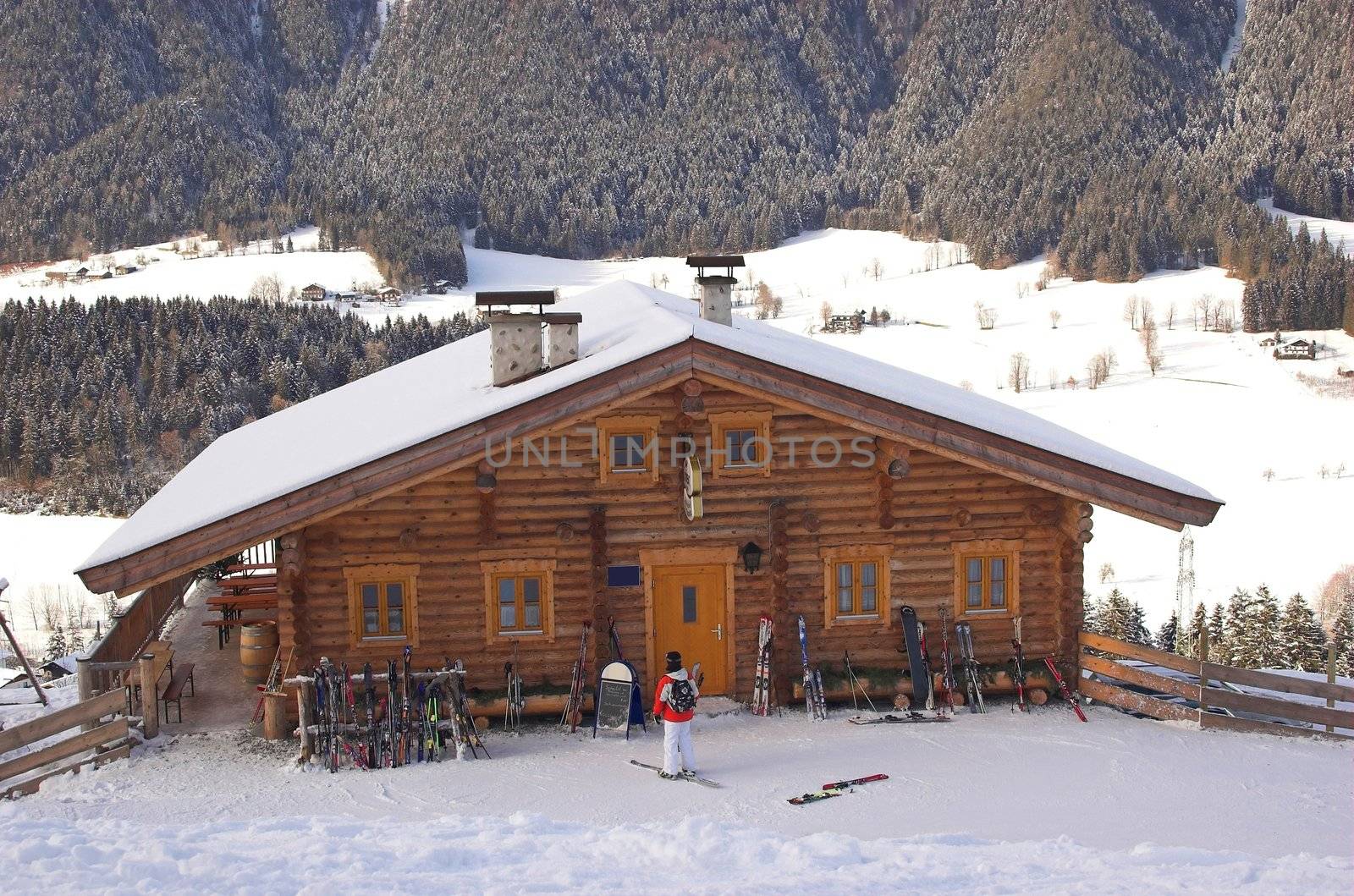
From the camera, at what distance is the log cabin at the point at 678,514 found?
14.1m

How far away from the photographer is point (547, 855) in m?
9.93

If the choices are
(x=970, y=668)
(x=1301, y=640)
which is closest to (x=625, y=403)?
(x=970, y=668)

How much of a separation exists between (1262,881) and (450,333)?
11285 centimetres

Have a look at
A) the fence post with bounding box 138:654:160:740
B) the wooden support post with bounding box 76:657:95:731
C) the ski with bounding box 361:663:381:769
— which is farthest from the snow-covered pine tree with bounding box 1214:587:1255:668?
the wooden support post with bounding box 76:657:95:731

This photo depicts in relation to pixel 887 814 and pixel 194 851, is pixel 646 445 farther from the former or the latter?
pixel 194 851

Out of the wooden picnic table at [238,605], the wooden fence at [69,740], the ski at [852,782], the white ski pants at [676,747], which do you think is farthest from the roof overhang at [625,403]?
the ski at [852,782]

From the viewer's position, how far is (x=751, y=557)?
14812mm

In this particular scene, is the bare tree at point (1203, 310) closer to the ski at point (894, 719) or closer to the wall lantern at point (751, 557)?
the ski at point (894, 719)

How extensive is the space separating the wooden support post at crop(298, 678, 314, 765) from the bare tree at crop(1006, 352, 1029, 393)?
3795 inches

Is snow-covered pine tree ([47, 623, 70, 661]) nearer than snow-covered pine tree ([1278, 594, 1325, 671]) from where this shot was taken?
No

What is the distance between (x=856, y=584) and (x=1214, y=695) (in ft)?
14.0

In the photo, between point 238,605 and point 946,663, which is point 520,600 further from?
point 946,663

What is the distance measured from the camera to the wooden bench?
15062 millimetres

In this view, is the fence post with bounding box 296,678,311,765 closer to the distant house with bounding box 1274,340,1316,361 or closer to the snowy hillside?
the snowy hillside
